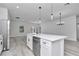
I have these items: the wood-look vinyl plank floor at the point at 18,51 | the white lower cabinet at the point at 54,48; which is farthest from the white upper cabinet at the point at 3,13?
the white lower cabinet at the point at 54,48

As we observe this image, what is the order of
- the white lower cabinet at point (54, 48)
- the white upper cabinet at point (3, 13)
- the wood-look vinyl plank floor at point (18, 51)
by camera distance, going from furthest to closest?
the white upper cabinet at point (3, 13), the wood-look vinyl plank floor at point (18, 51), the white lower cabinet at point (54, 48)

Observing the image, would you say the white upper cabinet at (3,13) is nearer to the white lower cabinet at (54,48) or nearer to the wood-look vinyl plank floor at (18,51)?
the wood-look vinyl plank floor at (18,51)

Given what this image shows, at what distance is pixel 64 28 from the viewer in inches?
232

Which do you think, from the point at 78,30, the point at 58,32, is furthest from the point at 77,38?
the point at 58,32

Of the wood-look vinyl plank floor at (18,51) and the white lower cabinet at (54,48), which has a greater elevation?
the white lower cabinet at (54,48)

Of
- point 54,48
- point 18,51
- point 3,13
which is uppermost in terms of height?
point 3,13

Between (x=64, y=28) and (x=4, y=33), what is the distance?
16.0 feet

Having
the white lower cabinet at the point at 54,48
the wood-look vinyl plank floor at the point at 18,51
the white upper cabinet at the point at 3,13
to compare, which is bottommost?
the wood-look vinyl plank floor at the point at 18,51

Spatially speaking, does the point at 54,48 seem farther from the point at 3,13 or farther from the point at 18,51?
the point at 3,13

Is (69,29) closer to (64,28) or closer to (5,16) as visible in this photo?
(64,28)

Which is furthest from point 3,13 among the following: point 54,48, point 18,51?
point 54,48

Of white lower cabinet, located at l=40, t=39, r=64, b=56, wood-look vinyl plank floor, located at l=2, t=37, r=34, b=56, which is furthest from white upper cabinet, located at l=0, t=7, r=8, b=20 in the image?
white lower cabinet, located at l=40, t=39, r=64, b=56

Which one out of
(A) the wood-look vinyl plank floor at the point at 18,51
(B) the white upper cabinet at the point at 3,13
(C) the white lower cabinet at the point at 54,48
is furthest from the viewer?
(B) the white upper cabinet at the point at 3,13

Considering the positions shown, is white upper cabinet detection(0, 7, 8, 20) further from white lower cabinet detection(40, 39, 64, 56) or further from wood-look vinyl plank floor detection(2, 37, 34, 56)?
white lower cabinet detection(40, 39, 64, 56)
